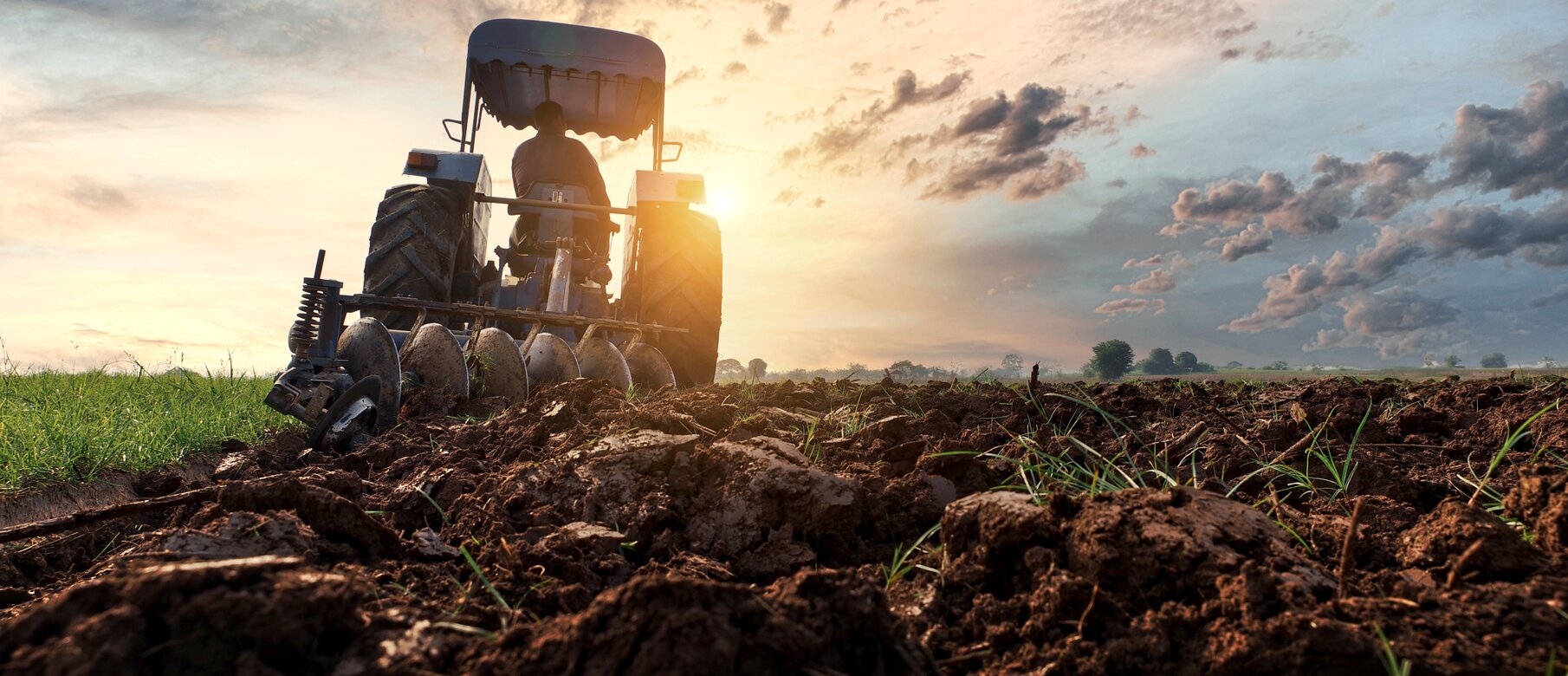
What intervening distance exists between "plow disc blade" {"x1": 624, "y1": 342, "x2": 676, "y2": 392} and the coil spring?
2.16 meters

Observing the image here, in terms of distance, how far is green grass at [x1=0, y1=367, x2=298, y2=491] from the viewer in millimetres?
3678

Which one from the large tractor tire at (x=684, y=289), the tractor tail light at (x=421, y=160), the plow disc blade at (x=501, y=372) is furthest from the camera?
the large tractor tire at (x=684, y=289)

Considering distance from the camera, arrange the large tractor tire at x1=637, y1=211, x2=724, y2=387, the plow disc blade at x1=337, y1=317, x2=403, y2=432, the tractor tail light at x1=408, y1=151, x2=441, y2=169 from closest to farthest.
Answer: the plow disc blade at x1=337, y1=317, x2=403, y2=432 → the tractor tail light at x1=408, y1=151, x2=441, y2=169 → the large tractor tire at x1=637, y1=211, x2=724, y2=387

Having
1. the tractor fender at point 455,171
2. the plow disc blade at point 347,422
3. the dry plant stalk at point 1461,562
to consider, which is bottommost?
the plow disc blade at point 347,422

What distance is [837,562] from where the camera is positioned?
1863mm

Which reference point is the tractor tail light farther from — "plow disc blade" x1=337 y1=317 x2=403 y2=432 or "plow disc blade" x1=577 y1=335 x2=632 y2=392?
"plow disc blade" x1=337 y1=317 x2=403 y2=432

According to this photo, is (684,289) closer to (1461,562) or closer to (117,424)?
(117,424)

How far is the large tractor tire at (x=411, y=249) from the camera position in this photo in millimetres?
6117

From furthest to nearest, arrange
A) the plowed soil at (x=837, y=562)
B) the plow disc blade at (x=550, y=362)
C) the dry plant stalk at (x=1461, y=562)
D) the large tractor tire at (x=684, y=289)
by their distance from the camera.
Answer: the large tractor tire at (x=684, y=289), the plow disc blade at (x=550, y=362), the dry plant stalk at (x=1461, y=562), the plowed soil at (x=837, y=562)

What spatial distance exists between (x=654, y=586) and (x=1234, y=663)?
855 millimetres

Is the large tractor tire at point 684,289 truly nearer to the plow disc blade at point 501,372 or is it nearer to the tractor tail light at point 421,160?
the tractor tail light at point 421,160

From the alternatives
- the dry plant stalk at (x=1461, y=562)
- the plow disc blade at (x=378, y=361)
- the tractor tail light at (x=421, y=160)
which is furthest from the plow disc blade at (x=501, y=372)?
the dry plant stalk at (x=1461, y=562)

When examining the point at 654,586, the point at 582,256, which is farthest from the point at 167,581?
the point at 582,256

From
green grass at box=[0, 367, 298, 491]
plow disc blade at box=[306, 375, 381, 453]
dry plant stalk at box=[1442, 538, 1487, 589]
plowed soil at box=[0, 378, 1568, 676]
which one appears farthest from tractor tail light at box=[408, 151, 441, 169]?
dry plant stalk at box=[1442, 538, 1487, 589]
